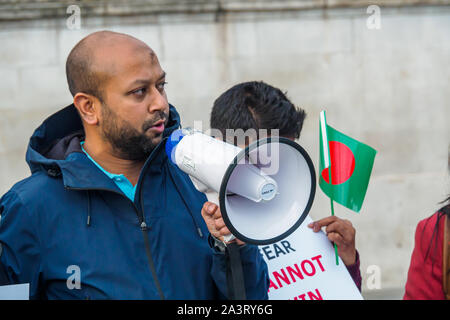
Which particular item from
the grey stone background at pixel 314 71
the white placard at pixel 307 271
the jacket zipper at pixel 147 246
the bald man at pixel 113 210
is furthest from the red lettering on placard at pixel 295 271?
the grey stone background at pixel 314 71

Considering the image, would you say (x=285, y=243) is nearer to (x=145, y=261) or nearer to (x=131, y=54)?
(x=145, y=261)

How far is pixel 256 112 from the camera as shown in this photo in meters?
2.52

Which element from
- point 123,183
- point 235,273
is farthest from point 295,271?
point 123,183

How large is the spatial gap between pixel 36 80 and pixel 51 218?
317 cm

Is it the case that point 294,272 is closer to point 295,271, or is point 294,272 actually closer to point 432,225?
point 295,271

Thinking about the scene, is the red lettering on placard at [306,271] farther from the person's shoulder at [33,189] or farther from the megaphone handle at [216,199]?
the person's shoulder at [33,189]

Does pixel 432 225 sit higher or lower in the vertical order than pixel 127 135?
lower

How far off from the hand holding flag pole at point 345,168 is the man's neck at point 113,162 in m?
0.76

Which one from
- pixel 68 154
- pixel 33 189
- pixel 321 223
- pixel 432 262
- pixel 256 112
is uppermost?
pixel 256 112

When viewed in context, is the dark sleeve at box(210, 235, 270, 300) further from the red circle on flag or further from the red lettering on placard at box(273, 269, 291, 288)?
the red circle on flag

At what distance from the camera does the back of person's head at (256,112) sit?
2.46 m

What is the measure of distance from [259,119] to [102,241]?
3.29 ft
